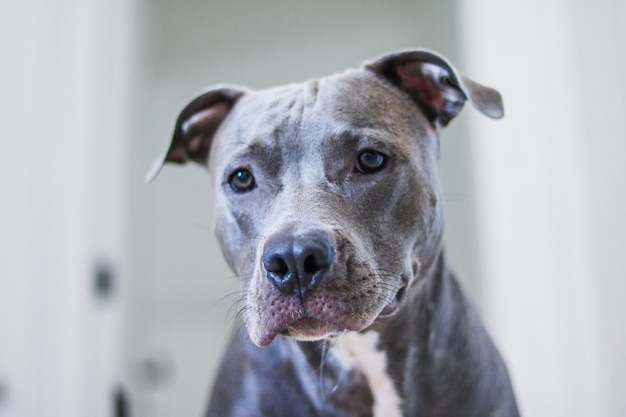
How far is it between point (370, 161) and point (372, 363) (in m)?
0.41

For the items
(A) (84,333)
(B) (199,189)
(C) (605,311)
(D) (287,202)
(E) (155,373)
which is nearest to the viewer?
(D) (287,202)

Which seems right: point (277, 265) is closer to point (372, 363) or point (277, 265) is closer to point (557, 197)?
point (372, 363)

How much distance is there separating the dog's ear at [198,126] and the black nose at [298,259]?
56 cm

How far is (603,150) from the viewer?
7.11 feet

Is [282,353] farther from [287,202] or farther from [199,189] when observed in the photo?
[199,189]

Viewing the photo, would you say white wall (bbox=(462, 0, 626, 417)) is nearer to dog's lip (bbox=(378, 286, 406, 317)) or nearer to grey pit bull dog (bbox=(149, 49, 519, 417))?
grey pit bull dog (bbox=(149, 49, 519, 417))

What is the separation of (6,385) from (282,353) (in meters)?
1.37

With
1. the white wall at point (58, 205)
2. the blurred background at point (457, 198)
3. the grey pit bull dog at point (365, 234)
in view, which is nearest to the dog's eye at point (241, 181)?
the grey pit bull dog at point (365, 234)

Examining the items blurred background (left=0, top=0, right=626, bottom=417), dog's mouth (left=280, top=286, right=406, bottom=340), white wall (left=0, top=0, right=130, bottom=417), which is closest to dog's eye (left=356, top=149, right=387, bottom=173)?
dog's mouth (left=280, top=286, right=406, bottom=340)

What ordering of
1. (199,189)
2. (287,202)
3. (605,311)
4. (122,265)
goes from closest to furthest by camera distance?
1. (287,202)
2. (605,311)
3. (122,265)
4. (199,189)

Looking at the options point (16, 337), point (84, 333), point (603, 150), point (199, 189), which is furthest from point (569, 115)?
point (199, 189)

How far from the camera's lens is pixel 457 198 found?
92.0 inches

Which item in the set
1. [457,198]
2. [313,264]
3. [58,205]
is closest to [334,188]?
[313,264]

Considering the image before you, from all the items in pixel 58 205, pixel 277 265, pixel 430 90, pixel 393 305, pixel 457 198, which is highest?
pixel 430 90
